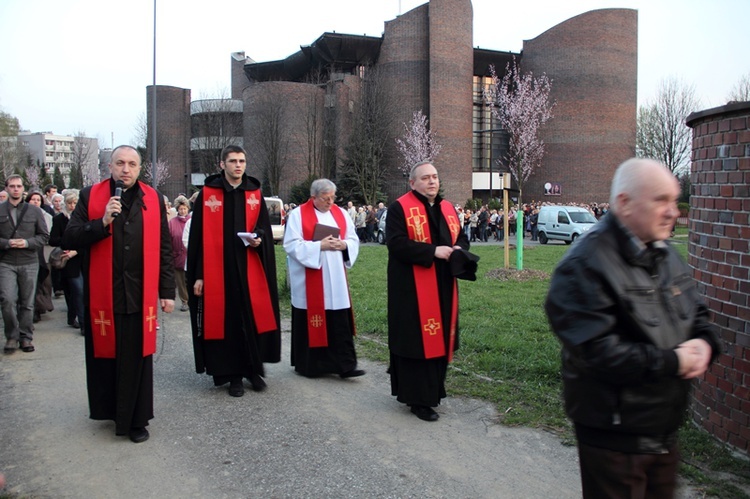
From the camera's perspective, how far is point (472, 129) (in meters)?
54.0

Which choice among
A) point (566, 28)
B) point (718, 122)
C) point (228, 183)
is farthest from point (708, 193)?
point (566, 28)

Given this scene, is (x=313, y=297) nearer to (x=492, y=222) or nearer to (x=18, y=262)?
(x=18, y=262)

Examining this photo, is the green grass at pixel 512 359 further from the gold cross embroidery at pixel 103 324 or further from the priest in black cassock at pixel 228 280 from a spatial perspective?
the gold cross embroidery at pixel 103 324

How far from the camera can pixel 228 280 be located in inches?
257

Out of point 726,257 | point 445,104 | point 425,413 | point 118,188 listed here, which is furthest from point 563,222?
point 118,188

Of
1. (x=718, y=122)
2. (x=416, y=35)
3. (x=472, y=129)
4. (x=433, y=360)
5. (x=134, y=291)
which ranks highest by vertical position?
(x=416, y=35)

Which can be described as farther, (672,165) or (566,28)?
(566,28)

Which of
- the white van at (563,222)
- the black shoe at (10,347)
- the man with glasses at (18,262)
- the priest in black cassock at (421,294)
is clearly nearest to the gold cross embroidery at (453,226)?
the priest in black cassock at (421,294)

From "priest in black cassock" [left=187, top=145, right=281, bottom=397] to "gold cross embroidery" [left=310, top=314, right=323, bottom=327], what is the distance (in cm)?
58

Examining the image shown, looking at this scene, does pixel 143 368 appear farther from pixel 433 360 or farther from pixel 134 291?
pixel 433 360

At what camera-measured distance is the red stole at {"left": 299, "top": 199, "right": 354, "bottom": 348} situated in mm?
7043

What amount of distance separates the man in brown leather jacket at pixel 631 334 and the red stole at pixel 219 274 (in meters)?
4.46

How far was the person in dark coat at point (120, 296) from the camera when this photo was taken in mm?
5133

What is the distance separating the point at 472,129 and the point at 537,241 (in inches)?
881
